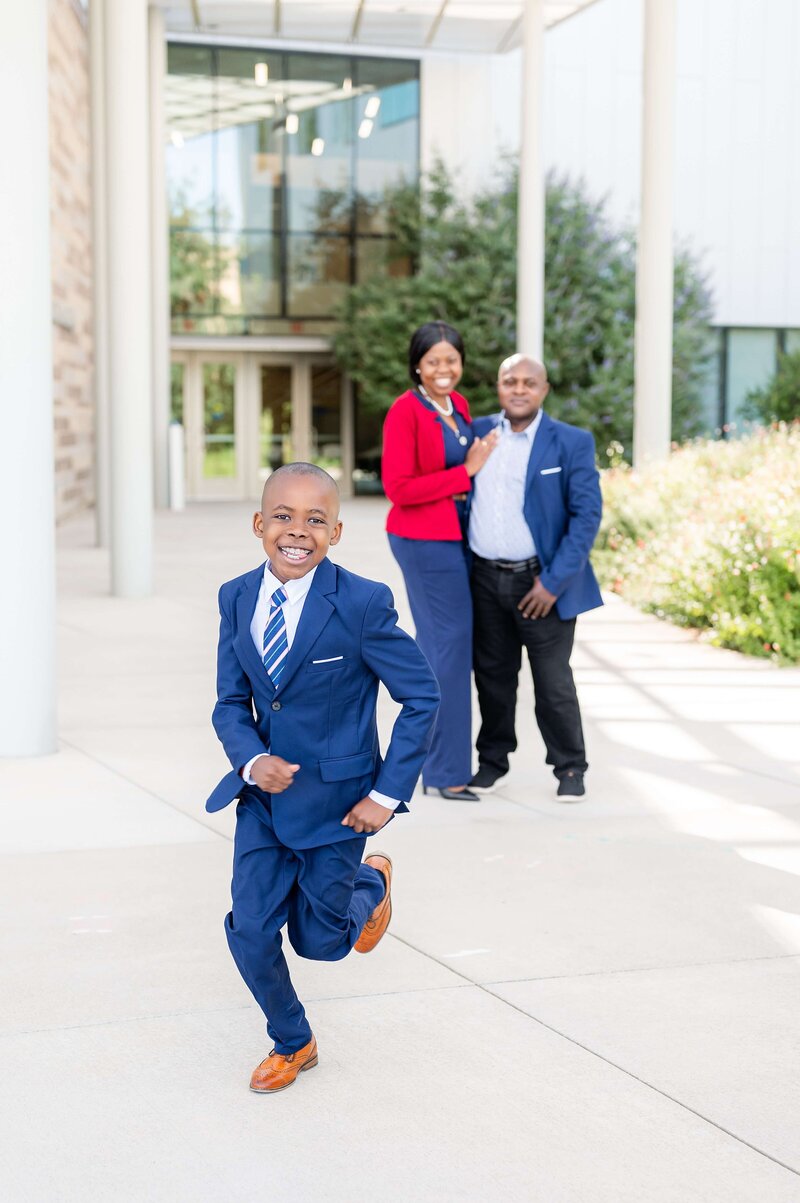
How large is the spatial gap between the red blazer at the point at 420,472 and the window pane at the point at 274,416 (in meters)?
24.2

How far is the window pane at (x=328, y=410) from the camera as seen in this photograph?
98.4 feet

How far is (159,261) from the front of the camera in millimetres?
25094

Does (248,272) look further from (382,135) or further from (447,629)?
(447,629)

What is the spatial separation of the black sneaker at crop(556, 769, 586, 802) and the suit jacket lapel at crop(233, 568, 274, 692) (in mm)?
2860

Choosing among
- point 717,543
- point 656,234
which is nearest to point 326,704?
point 717,543

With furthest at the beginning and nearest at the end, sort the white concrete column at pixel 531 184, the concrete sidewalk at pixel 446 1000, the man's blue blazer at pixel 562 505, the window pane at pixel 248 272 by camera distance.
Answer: the window pane at pixel 248 272
the white concrete column at pixel 531 184
the man's blue blazer at pixel 562 505
the concrete sidewalk at pixel 446 1000

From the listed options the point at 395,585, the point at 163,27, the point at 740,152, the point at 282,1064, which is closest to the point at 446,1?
the point at 163,27

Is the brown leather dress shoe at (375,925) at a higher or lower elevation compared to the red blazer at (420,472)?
lower

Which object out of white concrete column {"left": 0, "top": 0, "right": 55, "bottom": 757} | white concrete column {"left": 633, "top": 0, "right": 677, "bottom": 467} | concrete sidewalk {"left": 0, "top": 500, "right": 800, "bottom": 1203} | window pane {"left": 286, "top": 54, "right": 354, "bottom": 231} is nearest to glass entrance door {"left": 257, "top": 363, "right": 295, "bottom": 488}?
window pane {"left": 286, "top": 54, "right": 354, "bottom": 231}

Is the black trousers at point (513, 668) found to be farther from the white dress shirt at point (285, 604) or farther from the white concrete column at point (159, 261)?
the white concrete column at point (159, 261)

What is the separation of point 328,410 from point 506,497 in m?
24.5

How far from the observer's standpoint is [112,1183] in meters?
2.89

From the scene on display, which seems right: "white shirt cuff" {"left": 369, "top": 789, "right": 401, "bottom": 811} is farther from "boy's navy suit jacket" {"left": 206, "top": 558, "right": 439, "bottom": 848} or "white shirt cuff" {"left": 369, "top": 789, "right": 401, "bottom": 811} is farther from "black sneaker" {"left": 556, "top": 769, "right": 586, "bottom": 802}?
"black sneaker" {"left": 556, "top": 769, "right": 586, "bottom": 802}

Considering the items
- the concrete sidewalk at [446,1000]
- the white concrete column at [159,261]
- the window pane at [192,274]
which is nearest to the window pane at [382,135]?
the window pane at [192,274]
